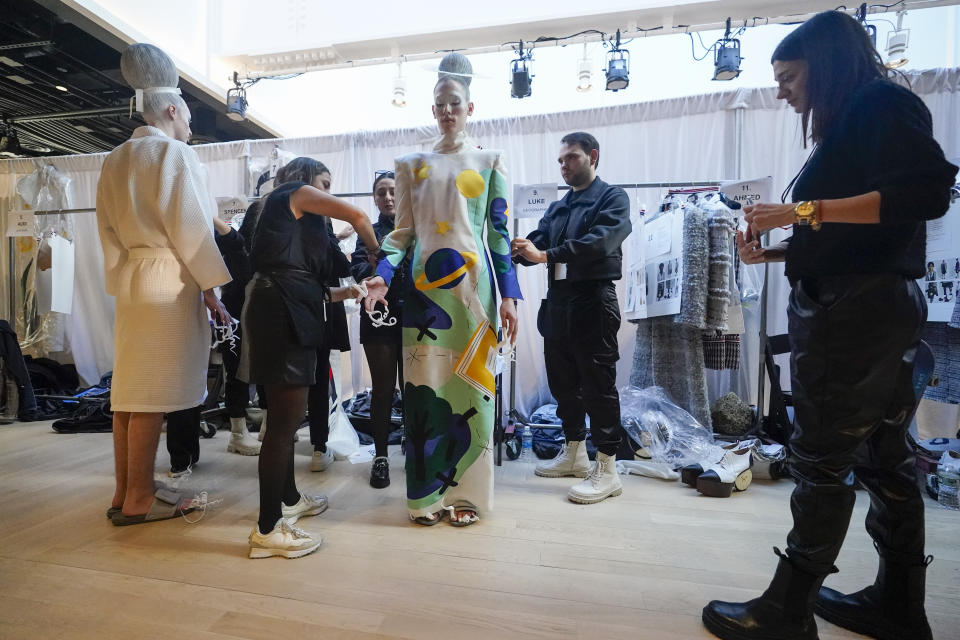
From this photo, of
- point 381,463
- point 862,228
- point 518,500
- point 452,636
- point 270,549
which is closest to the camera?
point 862,228

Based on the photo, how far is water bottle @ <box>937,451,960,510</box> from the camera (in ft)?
6.75

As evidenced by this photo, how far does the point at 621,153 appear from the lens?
12.8 ft

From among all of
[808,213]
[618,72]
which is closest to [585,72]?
[618,72]

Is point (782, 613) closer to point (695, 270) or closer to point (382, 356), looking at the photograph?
point (382, 356)

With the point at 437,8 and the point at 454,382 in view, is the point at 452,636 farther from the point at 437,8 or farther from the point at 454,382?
the point at 437,8

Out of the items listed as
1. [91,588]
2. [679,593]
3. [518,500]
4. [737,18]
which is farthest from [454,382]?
[737,18]

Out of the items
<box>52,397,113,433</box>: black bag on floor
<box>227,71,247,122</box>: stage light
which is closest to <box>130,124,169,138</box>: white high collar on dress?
<box>52,397,113,433</box>: black bag on floor

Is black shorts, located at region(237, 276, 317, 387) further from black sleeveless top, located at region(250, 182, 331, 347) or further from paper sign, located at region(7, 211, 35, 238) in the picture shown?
paper sign, located at region(7, 211, 35, 238)

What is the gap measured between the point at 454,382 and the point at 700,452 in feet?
5.47

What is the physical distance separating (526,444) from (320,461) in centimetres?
136

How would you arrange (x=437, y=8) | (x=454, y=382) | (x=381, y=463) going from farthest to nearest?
1. (x=437, y=8)
2. (x=381, y=463)
3. (x=454, y=382)

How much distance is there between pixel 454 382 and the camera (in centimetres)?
178

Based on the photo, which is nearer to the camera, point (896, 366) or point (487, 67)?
point (896, 366)

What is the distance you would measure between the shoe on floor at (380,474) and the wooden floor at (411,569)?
0.05 m
